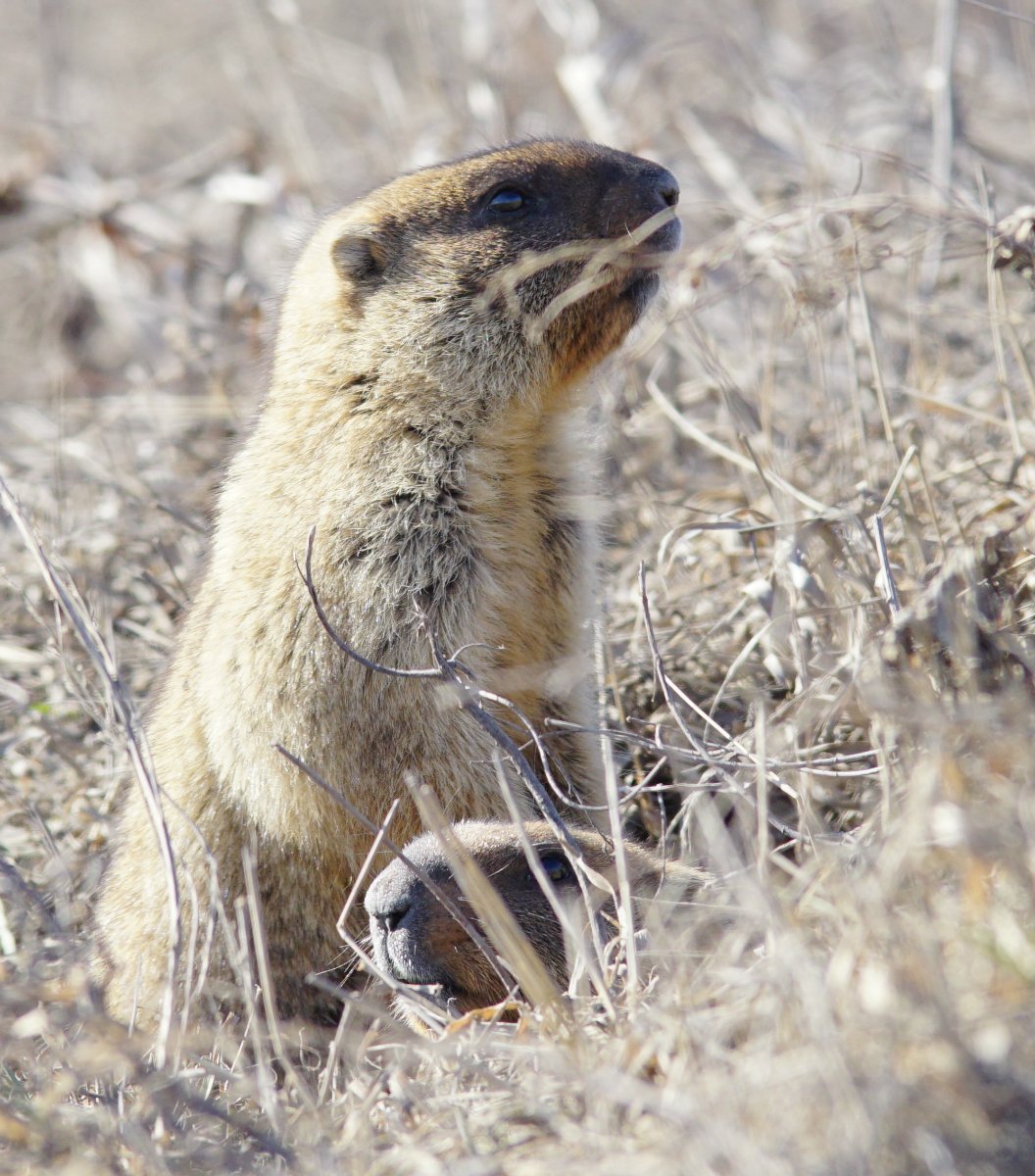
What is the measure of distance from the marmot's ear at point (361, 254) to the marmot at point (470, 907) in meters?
1.80

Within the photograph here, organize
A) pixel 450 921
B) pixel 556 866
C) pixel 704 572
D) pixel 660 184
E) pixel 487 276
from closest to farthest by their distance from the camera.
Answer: pixel 450 921 < pixel 556 866 < pixel 487 276 < pixel 660 184 < pixel 704 572

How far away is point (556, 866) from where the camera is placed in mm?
3600

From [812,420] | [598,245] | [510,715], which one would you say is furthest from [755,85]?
[510,715]

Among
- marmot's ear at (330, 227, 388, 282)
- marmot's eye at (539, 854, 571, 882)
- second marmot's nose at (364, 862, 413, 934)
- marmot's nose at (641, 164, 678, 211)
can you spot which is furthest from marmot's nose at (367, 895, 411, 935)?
marmot's nose at (641, 164, 678, 211)

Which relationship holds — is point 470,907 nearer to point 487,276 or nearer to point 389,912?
point 389,912

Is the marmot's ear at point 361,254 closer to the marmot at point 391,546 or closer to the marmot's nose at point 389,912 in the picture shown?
the marmot at point 391,546

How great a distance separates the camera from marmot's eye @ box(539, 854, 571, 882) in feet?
11.8

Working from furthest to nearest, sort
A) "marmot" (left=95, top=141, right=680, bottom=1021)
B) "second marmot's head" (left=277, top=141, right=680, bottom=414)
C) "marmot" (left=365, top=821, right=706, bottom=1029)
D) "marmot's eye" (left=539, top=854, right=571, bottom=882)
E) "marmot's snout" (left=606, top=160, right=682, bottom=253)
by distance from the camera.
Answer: "marmot's snout" (left=606, top=160, right=682, bottom=253), "second marmot's head" (left=277, top=141, right=680, bottom=414), "marmot" (left=95, top=141, right=680, bottom=1021), "marmot's eye" (left=539, top=854, right=571, bottom=882), "marmot" (left=365, top=821, right=706, bottom=1029)

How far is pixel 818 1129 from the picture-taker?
6.62 ft

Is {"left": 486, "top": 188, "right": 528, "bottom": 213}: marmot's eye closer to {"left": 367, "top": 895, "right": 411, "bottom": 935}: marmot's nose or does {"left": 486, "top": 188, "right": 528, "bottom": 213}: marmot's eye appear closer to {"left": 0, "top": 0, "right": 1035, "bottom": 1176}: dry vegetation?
{"left": 0, "top": 0, "right": 1035, "bottom": 1176}: dry vegetation

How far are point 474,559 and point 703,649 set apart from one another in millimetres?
1194

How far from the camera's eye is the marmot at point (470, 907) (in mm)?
3371

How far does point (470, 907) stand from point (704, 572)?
230 centimetres

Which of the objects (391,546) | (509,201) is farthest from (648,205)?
(391,546)
